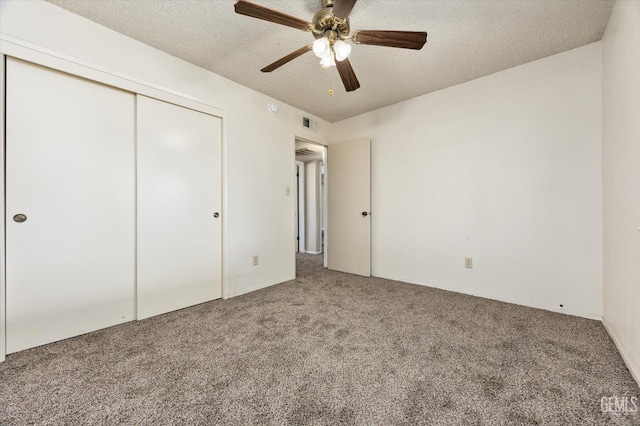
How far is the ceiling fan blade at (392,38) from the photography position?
1540 millimetres

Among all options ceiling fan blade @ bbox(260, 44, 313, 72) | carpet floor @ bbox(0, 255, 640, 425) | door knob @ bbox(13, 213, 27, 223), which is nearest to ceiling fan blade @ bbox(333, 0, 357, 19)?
ceiling fan blade @ bbox(260, 44, 313, 72)

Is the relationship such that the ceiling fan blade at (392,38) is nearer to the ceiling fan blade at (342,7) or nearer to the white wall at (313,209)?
the ceiling fan blade at (342,7)

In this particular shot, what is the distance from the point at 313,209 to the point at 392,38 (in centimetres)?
434

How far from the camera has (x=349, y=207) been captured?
12.7 feet

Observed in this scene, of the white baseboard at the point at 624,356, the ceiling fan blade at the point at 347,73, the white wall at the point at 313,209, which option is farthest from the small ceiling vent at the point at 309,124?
the white baseboard at the point at 624,356

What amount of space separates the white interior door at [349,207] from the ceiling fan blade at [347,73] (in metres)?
1.60

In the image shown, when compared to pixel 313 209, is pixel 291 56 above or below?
above

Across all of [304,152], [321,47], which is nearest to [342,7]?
[321,47]

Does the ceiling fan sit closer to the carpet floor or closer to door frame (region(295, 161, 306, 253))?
the carpet floor

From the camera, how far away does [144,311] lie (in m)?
2.22

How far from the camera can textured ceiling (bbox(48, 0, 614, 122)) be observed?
5.83ft

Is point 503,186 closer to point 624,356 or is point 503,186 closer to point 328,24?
point 624,356

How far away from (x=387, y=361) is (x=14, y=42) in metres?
3.19

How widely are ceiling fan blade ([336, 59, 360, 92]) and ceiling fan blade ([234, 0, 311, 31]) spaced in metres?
0.37
